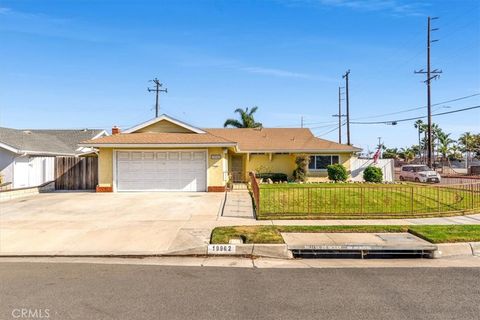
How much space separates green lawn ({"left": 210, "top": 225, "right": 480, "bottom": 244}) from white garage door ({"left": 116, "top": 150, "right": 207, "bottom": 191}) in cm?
1013

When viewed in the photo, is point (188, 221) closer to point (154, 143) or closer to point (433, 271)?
point (433, 271)

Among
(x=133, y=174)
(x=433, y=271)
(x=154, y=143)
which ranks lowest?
(x=433, y=271)

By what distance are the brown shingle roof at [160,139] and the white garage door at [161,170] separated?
27.0 inches

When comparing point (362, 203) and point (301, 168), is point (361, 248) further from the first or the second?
point (301, 168)

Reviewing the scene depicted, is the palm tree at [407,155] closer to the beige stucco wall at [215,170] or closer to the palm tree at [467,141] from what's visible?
the palm tree at [467,141]

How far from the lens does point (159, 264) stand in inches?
284

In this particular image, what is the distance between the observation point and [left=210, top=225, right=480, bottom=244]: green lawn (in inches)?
336

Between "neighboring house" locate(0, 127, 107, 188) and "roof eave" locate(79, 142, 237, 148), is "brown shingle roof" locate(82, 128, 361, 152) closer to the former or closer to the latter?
"roof eave" locate(79, 142, 237, 148)

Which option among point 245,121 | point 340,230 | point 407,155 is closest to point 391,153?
point 407,155

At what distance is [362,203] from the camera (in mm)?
13859

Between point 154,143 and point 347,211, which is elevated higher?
point 154,143

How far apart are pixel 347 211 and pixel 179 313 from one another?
30.7 ft

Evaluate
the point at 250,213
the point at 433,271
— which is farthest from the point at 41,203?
the point at 433,271

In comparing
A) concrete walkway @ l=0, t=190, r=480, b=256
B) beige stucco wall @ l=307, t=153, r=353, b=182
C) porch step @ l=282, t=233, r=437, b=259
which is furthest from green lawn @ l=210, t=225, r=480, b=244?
beige stucco wall @ l=307, t=153, r=353, b=182
